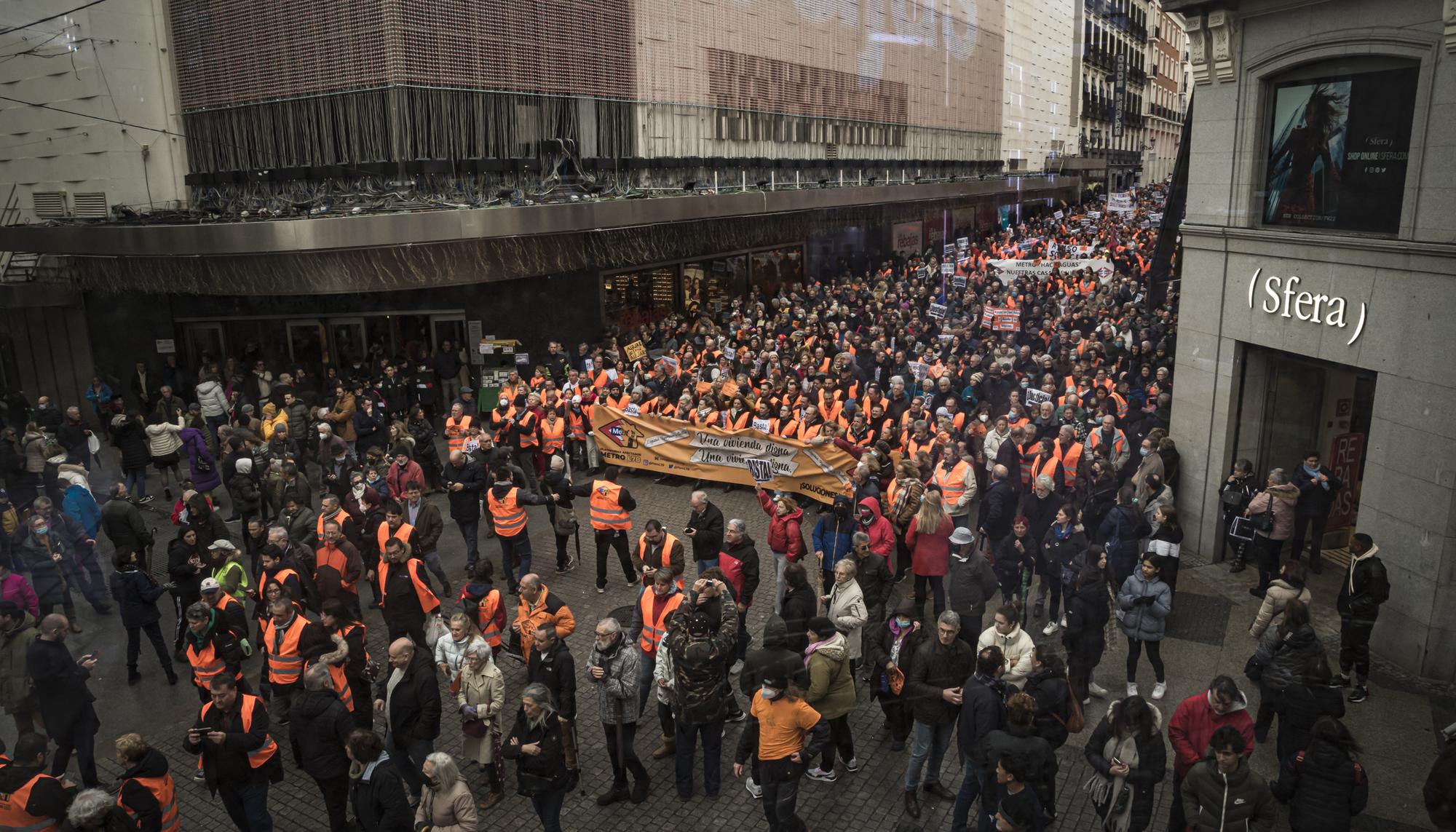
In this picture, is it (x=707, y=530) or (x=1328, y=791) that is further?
(x=707, y=530)

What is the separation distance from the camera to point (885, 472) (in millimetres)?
11414

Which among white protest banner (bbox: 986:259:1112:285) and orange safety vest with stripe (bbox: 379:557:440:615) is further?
white protest banner (bbox: 986:259:1112:285)

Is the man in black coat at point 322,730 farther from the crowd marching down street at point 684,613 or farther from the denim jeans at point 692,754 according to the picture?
the denim jeans at point 692,754

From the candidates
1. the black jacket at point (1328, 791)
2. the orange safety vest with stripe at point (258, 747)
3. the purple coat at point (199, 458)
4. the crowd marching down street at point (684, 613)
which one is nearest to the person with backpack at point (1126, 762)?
the crowd marching down street at point (684, 613)

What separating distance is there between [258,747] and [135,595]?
3.39 m

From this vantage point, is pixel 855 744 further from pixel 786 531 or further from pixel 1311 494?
pixel 1311 494

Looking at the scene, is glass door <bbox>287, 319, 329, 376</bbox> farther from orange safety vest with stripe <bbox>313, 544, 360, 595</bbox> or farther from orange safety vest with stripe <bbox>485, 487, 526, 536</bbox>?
orange safety vest with stripe <bbox>313, 544, 360, 595</bbox>

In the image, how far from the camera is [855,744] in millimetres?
7961

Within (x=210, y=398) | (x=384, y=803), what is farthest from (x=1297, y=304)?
(x=210, y=398)

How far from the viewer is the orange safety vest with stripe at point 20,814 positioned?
5648 millimetres

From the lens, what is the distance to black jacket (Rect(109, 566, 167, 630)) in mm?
8898

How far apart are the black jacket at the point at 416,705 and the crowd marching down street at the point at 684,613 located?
0.09ft

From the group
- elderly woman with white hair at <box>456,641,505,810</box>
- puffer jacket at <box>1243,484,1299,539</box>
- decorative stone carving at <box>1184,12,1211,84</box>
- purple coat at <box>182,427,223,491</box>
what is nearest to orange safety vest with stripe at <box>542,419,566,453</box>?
purple coat at <box>182,427,223,491</box>

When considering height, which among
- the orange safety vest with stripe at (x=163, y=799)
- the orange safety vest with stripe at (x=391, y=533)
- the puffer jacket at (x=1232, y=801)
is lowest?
the orange safety vest with stripe at (x=163, y=799)
